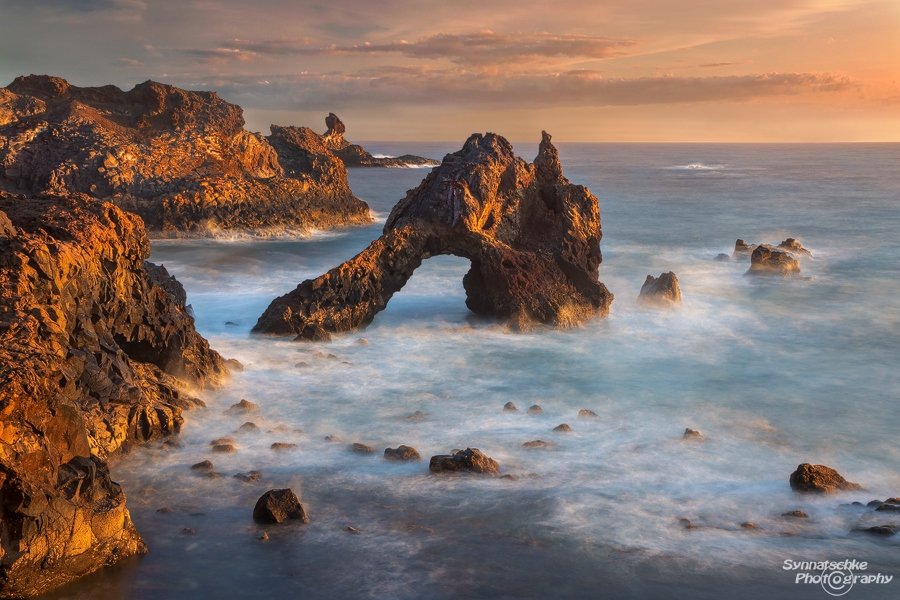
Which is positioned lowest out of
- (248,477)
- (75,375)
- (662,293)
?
(248,477)

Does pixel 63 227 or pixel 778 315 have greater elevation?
pixel 63 227

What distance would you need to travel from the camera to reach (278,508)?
10258 mm

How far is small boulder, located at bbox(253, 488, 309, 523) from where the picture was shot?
10.2 meters

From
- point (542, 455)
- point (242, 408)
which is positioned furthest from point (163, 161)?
point (542, 455)

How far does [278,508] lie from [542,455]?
4.34 metres

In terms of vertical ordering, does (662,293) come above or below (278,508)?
above

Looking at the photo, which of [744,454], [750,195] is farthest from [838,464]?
[750,195]

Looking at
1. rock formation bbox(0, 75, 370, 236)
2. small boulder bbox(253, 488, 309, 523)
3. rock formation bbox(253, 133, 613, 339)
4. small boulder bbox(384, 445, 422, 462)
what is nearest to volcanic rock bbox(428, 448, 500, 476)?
small boulder bbox(384, 445, 422, 462)

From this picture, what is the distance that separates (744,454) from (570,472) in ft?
10.3

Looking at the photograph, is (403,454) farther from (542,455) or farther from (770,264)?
(770,264)

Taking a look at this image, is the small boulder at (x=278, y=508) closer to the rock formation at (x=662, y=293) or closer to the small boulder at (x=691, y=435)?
the small boulder at (x=691, y=435)

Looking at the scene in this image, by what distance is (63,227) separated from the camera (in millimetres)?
13078

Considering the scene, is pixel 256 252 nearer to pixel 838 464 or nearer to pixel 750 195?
pixel 838 464

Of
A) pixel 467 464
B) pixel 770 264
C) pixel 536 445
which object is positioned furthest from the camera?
pixel 770 264
